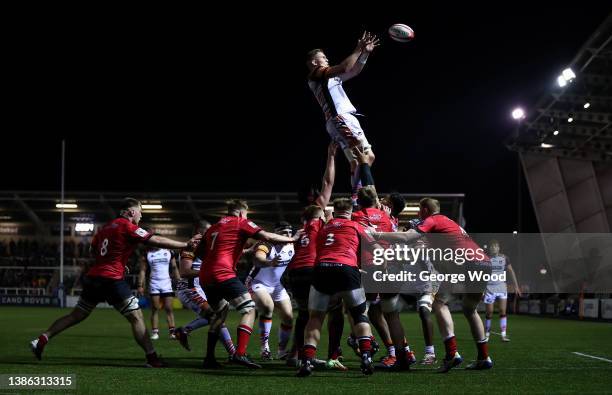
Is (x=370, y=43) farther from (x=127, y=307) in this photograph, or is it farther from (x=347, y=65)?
(x=127, y=307)

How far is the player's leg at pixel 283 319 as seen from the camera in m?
13.1

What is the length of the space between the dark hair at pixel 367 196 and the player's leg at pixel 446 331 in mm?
1885

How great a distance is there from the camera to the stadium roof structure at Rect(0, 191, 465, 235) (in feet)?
144

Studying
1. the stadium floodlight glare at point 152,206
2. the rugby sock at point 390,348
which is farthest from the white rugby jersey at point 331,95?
the stadium floodlight glare at point 152,206

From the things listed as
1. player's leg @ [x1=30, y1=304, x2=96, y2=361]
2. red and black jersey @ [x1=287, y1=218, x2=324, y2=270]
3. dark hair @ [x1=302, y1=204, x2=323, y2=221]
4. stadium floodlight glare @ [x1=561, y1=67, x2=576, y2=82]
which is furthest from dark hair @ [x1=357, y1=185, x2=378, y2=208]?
stadium floodlight glare @ [x1=561, y1=67, x2=576, y2=82]

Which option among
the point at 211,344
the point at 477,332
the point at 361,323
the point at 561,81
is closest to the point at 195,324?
the point at 211,344

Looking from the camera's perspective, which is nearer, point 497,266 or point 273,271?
point 273,271

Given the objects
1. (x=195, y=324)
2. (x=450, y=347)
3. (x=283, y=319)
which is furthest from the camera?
(x=195, y=324)

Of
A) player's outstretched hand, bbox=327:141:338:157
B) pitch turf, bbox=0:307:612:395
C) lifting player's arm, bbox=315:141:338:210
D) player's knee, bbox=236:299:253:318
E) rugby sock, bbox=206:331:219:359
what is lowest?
pitch turf, bbox=0:307:612:395

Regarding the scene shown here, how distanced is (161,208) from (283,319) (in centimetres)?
3330

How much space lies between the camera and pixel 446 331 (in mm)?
10953

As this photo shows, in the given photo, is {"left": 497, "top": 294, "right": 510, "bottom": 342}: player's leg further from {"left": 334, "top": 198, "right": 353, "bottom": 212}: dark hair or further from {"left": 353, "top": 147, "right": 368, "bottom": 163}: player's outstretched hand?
{"left": 334, "top": 198, "right": 353, "bottom": 212}: dark hair

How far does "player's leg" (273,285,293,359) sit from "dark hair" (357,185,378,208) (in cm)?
339

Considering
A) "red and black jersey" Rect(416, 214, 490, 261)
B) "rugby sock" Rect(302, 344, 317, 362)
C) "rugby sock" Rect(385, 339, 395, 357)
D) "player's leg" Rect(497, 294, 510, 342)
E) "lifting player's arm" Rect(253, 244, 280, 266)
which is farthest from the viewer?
"player's leg" Rect(497, 294, 510, 342)
